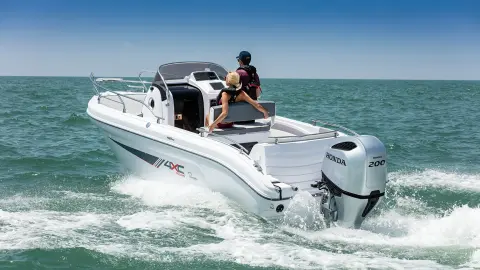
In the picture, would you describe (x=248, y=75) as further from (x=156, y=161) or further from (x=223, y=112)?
(x=156, y=161)

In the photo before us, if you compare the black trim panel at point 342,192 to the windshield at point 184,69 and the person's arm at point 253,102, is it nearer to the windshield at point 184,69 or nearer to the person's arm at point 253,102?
the person's arm at point 253,102

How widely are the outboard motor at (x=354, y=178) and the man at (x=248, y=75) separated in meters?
1.94

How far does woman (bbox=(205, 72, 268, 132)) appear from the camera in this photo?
6.70m

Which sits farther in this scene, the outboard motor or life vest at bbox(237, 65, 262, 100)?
life vest at bbox(237, 65, 262, 100)

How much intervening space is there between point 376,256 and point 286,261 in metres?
0.79

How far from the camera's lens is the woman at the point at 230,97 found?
6.70 metres

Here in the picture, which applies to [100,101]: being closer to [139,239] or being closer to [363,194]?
[139,239]

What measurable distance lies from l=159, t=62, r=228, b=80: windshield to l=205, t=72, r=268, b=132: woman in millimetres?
1658

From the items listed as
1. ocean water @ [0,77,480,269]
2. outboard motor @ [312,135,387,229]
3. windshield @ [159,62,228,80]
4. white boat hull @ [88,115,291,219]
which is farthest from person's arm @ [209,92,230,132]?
windshield @ [159,62,228,80]

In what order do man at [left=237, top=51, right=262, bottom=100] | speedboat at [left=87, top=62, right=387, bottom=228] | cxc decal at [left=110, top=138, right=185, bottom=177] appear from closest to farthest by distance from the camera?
speedboat at [left=87, top=62, right=387, bottom=228] < cxc decal at [left=110, top=138, right=185, bottom=177] < man at [left=237, top=51, right=262, bottom=100]

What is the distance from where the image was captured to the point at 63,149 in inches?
457

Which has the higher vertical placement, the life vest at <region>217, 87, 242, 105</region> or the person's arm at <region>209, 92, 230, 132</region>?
the life vest at <region>217, 87, 242, 105</region>

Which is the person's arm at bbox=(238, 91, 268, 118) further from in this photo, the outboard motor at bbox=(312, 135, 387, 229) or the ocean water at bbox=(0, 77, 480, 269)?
the outboard motor at bbox=(312, 135, 387, 229)

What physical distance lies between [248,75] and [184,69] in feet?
5.12
